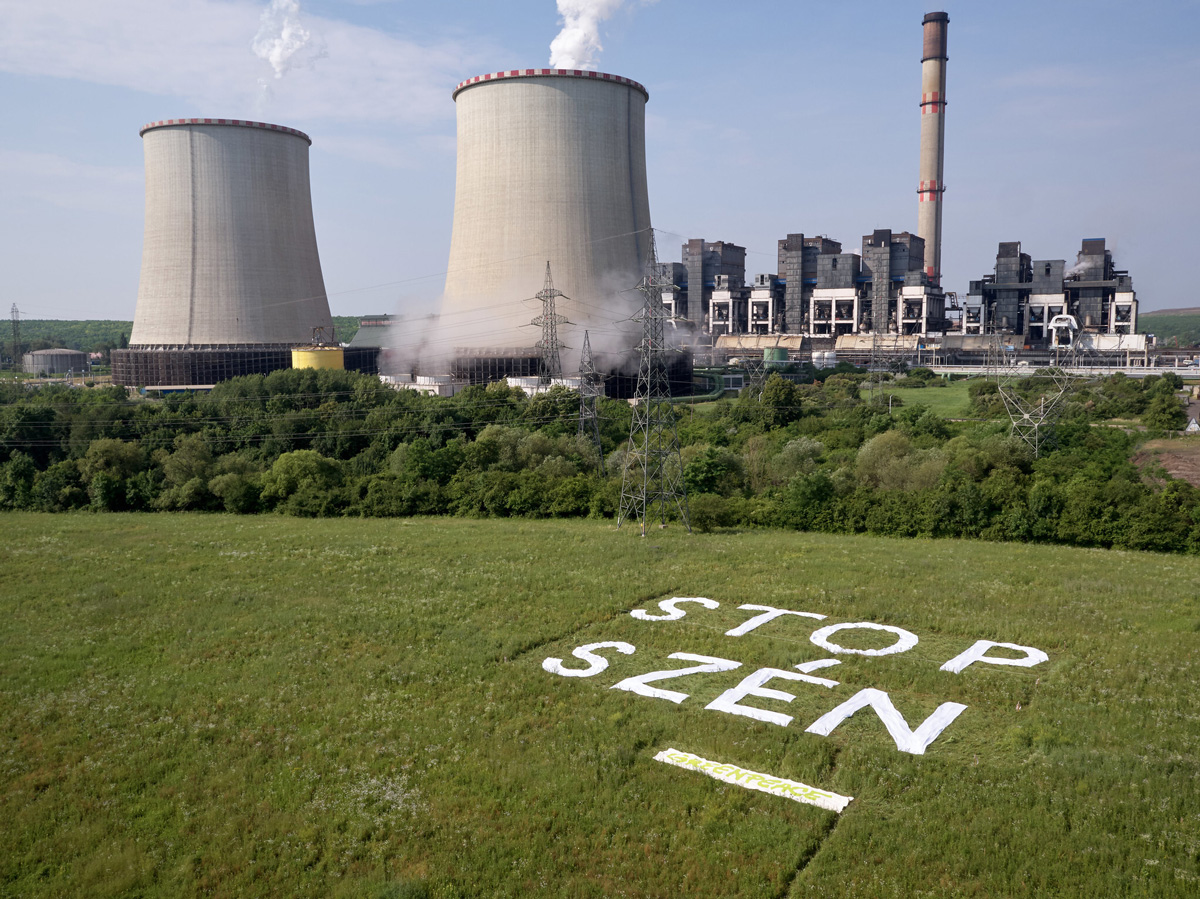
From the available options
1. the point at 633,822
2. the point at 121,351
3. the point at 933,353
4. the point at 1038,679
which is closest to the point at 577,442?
the point at 1038,679

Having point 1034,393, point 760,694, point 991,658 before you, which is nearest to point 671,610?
point 760,694

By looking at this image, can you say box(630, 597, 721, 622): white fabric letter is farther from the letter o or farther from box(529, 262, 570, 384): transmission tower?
box(529, 262, 570, 384): transmission tower

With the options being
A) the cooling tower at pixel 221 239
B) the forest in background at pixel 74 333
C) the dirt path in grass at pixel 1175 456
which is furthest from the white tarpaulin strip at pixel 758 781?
the forest in background at pixel 74 333

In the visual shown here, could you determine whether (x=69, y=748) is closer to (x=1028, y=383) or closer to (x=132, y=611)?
(x=132, y=611)

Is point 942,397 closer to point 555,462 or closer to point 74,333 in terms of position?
point 555,462

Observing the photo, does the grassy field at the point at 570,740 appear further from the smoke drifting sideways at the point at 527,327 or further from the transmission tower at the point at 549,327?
the smoke drifting sideways at the point at 527,327
